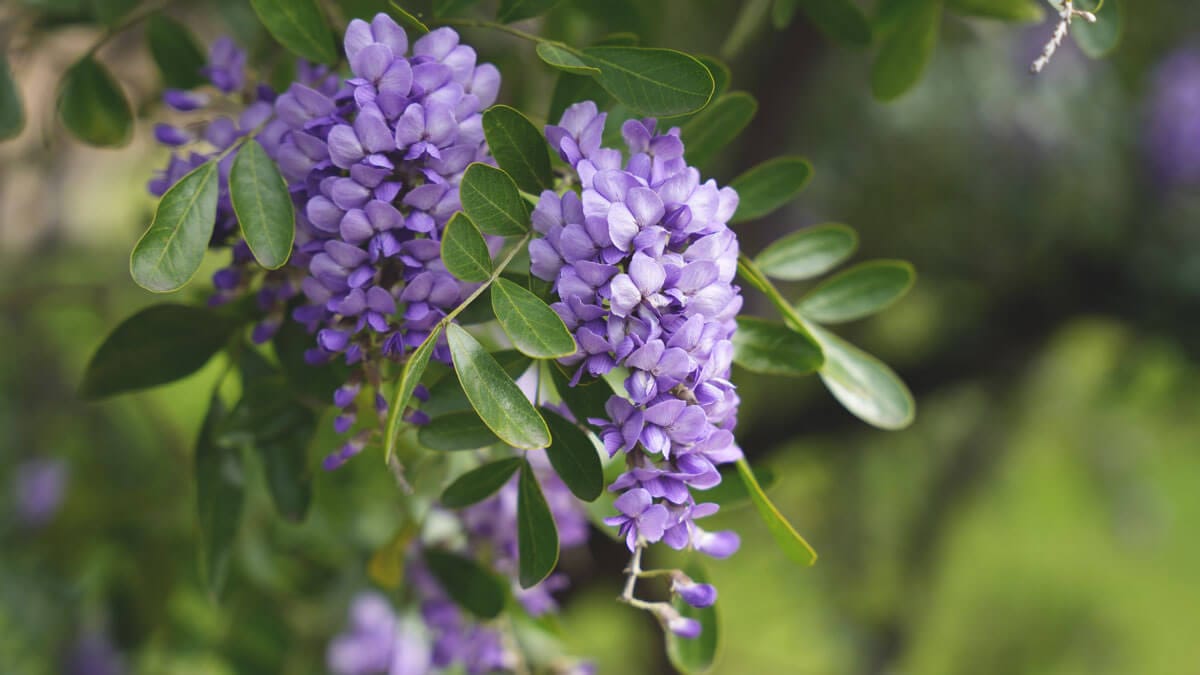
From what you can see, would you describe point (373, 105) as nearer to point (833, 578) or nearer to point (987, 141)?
point (987, 141)

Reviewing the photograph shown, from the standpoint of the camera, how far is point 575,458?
55 centimetres

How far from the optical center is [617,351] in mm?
481

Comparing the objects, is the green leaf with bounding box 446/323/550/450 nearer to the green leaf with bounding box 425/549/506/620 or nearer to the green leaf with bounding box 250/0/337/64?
the green leaf with bounding box 250/0/337/64

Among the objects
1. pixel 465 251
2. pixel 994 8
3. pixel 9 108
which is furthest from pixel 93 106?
pixel 994 8

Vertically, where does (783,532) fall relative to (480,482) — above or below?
above

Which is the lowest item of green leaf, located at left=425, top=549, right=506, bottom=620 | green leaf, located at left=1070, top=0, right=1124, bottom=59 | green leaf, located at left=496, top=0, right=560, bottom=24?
green leaf, located at left=425, top=549, right=506, bottom=620

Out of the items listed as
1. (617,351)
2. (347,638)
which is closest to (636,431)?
(617,351)

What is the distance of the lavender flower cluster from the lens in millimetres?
850

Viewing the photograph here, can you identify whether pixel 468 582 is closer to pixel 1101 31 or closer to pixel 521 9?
pixel 521 9

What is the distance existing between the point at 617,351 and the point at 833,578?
2.42m

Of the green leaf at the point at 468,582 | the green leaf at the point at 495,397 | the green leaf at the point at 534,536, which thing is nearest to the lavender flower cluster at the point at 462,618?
the green leaf at the point at 468,582

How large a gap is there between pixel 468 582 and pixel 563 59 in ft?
1.41

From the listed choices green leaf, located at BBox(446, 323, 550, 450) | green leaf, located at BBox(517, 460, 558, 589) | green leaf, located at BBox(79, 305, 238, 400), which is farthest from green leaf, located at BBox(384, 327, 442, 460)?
green leaf, located at BBox(79, 305, 238, 400)

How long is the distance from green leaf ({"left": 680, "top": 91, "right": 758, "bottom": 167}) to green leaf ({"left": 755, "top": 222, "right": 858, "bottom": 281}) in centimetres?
11
